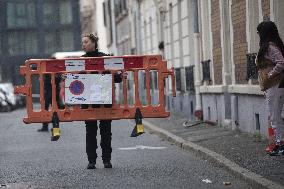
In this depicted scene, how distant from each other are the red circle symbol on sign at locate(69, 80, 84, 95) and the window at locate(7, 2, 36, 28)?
79059 mm

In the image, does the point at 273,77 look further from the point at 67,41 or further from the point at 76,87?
the point at 67,41

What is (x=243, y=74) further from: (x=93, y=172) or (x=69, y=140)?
(x=93, y=172)

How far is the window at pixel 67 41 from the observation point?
90562 millimetres

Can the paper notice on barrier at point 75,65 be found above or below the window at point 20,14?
below

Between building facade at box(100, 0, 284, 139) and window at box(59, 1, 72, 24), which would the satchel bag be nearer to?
building facade at box(100, 0, 284, 139)

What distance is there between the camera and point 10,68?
285 feet

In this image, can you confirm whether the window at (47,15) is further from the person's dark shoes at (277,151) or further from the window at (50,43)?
the person's dark shoes at (277,151)

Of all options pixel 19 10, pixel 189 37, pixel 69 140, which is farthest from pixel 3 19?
pixel 69 140

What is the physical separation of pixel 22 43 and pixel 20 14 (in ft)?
11.1

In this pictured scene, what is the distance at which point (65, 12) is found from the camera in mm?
92250

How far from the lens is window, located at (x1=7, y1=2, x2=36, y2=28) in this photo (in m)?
90.2

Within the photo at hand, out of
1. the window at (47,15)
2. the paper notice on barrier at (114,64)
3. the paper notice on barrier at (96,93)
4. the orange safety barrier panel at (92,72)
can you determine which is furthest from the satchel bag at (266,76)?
the window at (47,15)

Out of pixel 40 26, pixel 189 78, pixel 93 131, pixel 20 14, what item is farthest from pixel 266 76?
pixel 20 14

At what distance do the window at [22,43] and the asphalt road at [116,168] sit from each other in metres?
70.4
